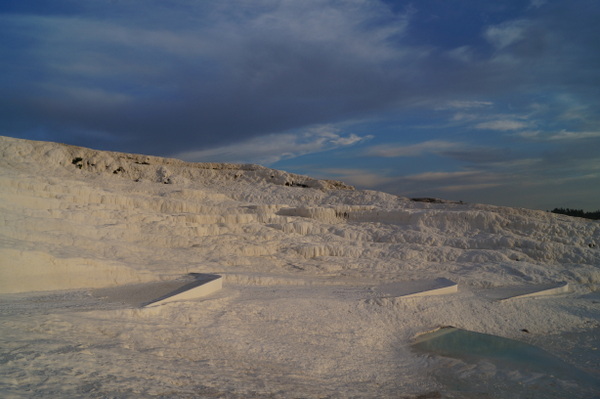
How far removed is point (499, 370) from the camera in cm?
731

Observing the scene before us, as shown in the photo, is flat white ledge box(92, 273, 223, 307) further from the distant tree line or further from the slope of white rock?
the distant tree line

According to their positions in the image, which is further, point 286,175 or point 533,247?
point 286,175

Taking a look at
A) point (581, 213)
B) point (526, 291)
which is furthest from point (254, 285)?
point (581, 213)

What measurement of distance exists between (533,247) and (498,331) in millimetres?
7982

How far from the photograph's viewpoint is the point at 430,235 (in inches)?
689

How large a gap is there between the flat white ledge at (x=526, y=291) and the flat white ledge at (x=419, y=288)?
3.67ft

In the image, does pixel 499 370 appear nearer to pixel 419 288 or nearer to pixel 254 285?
pixel 419 288

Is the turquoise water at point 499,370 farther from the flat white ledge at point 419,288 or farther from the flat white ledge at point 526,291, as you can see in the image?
the flat white ledge at point 526,291

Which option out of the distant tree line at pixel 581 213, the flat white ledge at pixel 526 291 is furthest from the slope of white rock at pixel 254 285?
the distant tree line at pixel 581 213

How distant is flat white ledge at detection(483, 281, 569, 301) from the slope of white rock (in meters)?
0.28

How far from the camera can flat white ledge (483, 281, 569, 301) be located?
460 inches

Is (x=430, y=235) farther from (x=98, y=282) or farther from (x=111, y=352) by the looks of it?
(x=111, y=352)

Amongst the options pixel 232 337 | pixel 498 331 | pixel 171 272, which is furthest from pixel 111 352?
pixel 498 331

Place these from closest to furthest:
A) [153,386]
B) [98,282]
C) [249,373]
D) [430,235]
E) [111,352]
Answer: [153,386] < [111,352] < [249,373] < [98,282] < [430,235]
